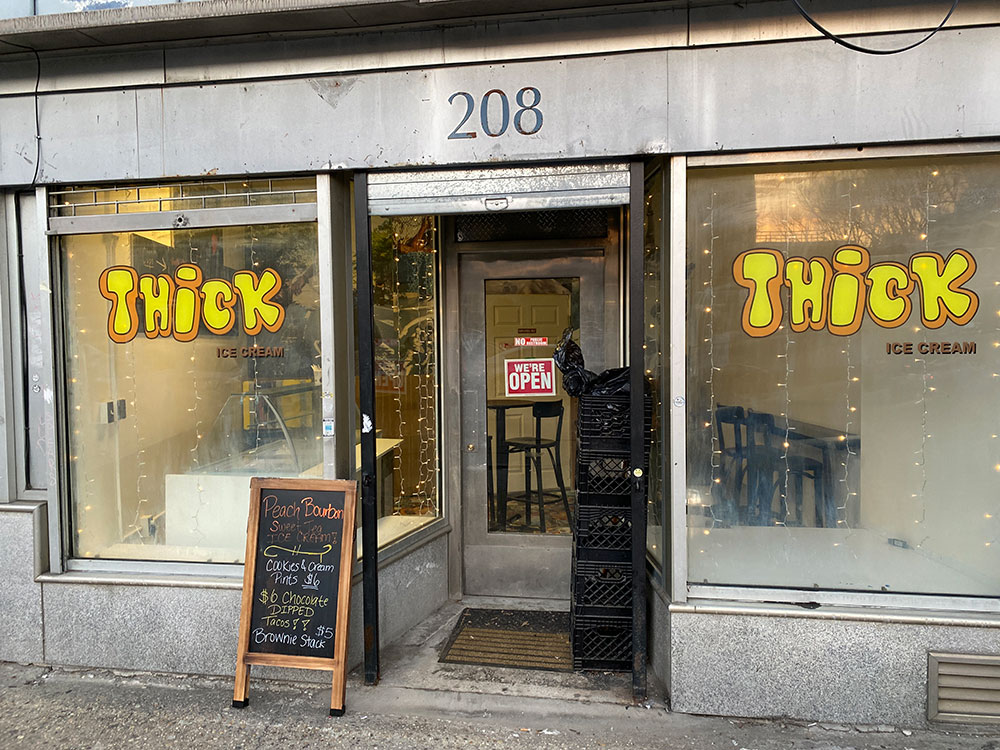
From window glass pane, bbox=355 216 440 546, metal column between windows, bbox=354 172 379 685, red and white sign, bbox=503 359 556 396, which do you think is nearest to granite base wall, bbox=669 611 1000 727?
metal column between windows, bbox=354 172 379 685

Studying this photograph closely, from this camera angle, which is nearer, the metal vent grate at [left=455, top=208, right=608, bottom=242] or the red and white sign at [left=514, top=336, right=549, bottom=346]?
the metal vent grate at [left=455, top=208, right=608, bottom=242]

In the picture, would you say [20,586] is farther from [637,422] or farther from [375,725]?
[637,422]

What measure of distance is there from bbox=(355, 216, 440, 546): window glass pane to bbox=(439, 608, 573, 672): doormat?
2.77 ft

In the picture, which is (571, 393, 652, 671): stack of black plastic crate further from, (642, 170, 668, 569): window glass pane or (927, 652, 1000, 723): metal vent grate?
(927, 652, 1000, 723): metal vent grate

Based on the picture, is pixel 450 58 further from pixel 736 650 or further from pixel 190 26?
pixel 736 650

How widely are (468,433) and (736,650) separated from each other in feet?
8.17

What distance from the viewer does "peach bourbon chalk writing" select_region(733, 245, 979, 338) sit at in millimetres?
3461

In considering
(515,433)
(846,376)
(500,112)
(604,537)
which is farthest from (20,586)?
(846,376)

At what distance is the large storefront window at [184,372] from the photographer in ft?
13.1

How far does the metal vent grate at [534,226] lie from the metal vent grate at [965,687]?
3.42m

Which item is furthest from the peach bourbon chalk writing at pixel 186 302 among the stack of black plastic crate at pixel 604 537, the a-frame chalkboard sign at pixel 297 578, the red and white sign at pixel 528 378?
the stack of black plastic crate at pixel 604 537

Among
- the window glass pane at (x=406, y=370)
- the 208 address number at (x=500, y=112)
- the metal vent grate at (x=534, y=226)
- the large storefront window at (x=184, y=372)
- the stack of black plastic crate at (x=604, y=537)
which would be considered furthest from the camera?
the metal vent grate at (x=534, y=226)

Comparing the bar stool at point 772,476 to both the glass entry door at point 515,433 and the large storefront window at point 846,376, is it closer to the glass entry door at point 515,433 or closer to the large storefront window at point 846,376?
the large storefront window at point 846,376

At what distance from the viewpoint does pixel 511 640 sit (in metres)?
4.29
